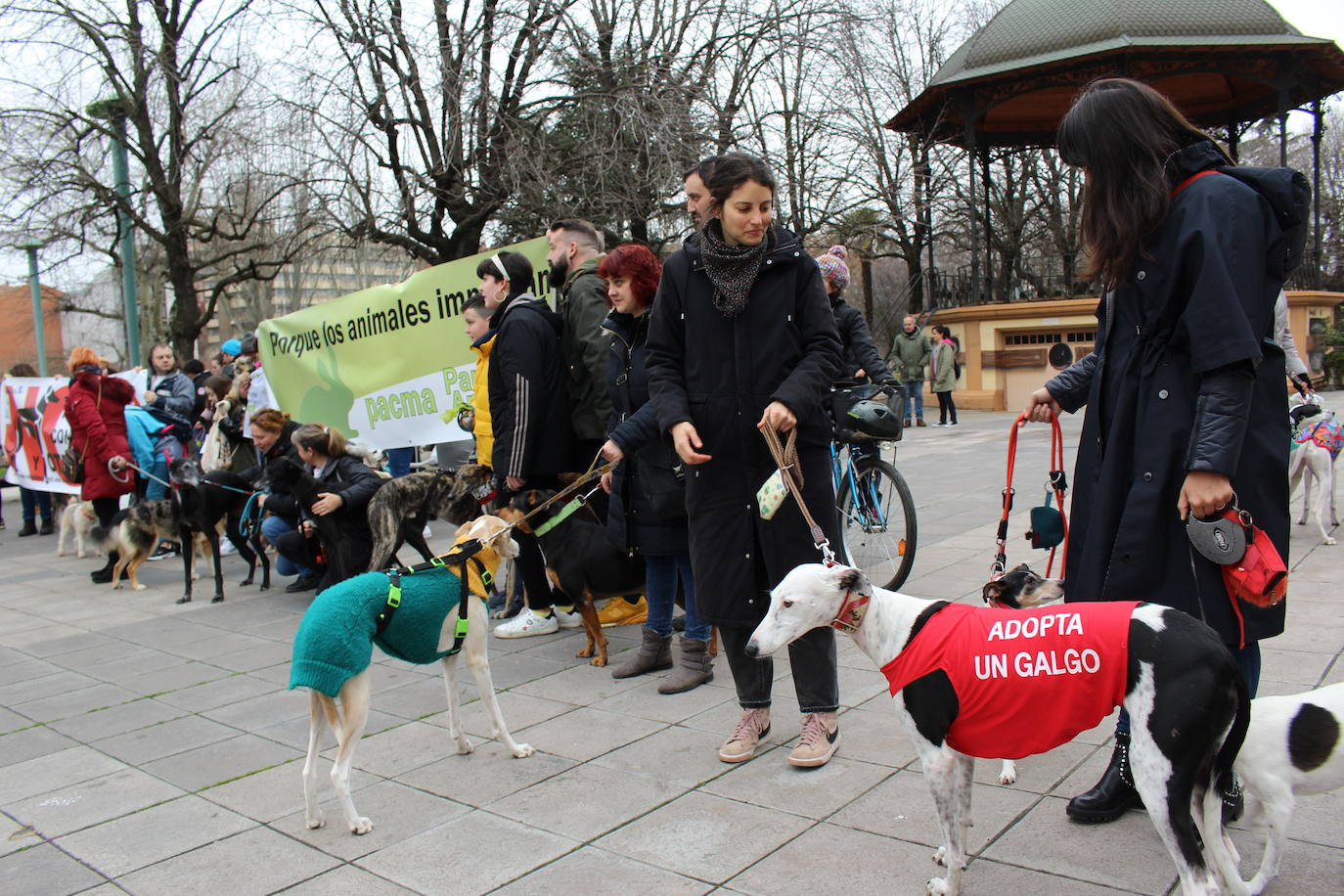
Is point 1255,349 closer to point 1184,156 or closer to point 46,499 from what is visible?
point 1184,156

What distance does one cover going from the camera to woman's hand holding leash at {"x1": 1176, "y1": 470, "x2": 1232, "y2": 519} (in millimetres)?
2422

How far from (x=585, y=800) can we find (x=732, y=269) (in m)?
2.01

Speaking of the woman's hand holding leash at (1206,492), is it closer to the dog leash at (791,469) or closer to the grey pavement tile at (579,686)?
the dog leash at (791,469)

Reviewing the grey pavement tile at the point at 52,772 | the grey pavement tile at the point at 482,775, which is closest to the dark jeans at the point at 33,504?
the grey pavement tile at the point at 52,772

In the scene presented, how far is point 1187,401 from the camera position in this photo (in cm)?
256

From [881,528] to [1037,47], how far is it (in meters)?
14.3

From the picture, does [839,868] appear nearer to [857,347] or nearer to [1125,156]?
[1125,156]

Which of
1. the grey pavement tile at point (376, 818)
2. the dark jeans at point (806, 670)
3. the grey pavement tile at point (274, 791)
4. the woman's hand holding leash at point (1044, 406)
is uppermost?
the woman's hand holding leash at point (1044, 406)

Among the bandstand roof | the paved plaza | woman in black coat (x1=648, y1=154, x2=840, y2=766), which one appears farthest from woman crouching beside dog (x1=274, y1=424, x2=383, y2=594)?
the bandstand roof

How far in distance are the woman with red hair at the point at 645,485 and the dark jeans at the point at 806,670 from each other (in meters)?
0.67

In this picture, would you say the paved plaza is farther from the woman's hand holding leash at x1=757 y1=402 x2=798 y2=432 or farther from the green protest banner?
the green protest banner

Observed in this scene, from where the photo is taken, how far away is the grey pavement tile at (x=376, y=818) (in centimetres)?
327

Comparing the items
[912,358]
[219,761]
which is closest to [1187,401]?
[219,761]

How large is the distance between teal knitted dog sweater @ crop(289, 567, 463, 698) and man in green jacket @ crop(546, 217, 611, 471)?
5.57ft
